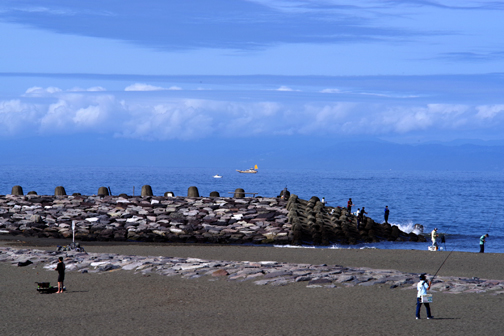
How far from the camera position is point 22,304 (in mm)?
13844

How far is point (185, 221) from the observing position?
104 ft

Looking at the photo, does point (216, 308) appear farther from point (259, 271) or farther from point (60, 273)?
point (60, 273)

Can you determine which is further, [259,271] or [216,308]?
[259,271]

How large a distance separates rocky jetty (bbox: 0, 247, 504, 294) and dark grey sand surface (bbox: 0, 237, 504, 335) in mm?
383

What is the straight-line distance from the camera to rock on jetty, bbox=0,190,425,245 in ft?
96.4

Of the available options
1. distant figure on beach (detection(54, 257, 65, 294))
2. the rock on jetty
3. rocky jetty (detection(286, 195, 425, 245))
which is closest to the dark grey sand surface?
distant figure on beach (detection(54, 257, 65, 294))

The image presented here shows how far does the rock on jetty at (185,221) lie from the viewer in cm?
2938

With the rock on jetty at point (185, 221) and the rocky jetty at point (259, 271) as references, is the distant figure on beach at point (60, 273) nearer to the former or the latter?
the rocky jetty at point (259, 271)

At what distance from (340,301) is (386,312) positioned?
1.42 metres

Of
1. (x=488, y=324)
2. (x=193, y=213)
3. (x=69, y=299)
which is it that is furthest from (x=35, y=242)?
(x=488, y=324)

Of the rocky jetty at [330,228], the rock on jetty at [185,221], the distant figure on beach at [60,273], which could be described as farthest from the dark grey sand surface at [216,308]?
the rocky jetty at [330,228]

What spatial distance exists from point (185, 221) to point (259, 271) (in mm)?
14770

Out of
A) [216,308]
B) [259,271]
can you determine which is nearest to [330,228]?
[259,271]

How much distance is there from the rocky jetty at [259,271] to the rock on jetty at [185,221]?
879 centimetres
